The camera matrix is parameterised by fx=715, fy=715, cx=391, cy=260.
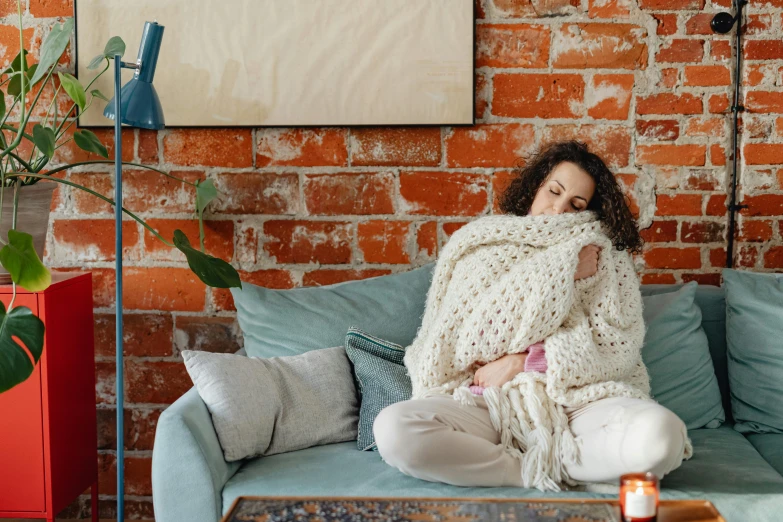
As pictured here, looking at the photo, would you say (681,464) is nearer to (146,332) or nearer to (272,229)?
(272,229)

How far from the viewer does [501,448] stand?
156 cm

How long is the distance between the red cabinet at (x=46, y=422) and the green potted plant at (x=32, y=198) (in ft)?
0.29

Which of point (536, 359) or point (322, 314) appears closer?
point (536, 359)

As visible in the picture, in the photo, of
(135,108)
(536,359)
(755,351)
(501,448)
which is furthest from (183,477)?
(755,351)

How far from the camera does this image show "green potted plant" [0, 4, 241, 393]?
1.52m

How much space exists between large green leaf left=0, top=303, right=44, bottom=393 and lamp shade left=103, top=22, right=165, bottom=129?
59 centimetres

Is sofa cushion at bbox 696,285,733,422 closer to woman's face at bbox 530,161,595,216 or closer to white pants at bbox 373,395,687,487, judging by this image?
woman's face at bbox 530,161,595,216

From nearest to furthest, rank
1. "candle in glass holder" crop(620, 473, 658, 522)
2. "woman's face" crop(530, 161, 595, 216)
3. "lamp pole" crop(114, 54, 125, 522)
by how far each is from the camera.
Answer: "candle in glass holder" crop(620, 473, 658, 522), "lamp pole" crop(114, 54, 125, 522), "woman's face" crop(530, 161, 595, 216)

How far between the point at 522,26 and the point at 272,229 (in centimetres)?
100

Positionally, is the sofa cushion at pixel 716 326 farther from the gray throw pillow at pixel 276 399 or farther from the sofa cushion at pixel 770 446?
the gray throw pillow at pixel 276 399

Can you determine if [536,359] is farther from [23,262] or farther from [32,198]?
[32,198]

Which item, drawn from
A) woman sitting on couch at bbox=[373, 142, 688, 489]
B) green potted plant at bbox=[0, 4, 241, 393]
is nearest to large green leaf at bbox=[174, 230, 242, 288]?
green potted plant at bbox=[0, 4, 241, 393]

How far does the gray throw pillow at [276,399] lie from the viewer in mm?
1610

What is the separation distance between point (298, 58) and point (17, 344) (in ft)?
3.84
